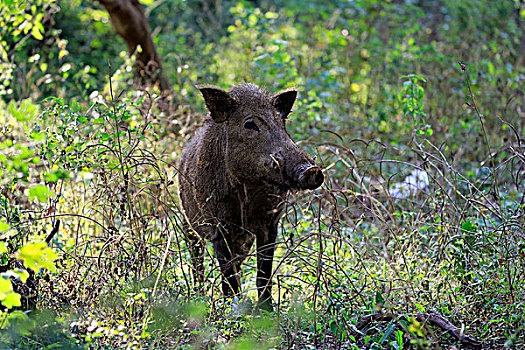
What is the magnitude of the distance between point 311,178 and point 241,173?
0.60m

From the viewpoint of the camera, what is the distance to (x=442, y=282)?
13.3ft

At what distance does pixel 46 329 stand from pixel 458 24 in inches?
396

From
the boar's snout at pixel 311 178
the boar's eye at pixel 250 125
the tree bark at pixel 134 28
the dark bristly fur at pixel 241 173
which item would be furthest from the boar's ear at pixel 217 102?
the tree bark at pixel 134 28

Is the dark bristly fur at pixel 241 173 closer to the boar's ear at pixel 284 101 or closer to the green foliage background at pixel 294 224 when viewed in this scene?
the boar's ear at pixel 284 101

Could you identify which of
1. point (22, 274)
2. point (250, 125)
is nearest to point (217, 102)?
point (250, 125)

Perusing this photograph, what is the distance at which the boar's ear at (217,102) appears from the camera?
406 centimetres

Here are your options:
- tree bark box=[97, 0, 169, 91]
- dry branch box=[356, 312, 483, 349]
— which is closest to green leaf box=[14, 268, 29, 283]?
dry branch box=[356, 312, 483, 349]

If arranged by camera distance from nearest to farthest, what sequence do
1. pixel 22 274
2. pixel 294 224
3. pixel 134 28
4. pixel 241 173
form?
pixel 22 274 < pixel 241 173 < pixel 294 224 < pixel 134 28

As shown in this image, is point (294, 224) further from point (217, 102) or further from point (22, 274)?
point (22, 274)

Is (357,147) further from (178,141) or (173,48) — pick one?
(173,48)

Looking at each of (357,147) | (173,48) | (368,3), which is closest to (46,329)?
(357,147)

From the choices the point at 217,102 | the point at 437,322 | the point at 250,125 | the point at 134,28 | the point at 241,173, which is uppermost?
the point at 217,102

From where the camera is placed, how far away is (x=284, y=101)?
4277 mm

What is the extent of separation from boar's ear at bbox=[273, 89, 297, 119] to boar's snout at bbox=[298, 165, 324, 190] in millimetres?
804
